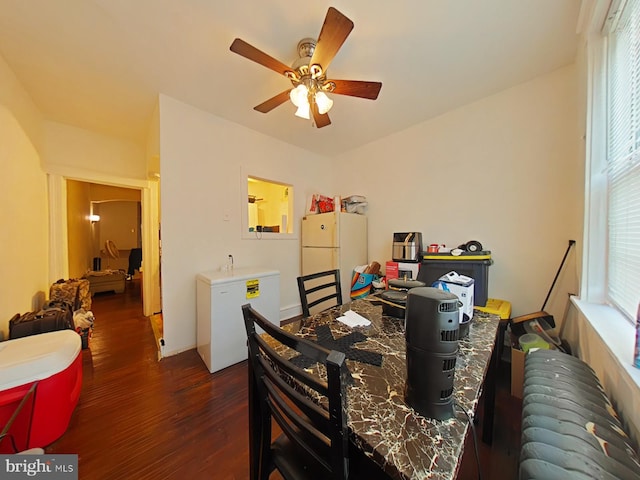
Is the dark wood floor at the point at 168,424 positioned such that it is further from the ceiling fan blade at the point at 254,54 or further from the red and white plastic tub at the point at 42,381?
the ceiling fan blade at the point at 254,54

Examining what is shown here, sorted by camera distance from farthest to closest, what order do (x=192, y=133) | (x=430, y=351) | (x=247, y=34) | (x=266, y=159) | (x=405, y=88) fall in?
(x=266, y=159) < (x=192, y=133) < (x=405, y=88) < (x=247, y=34) < (x=430, y=351)

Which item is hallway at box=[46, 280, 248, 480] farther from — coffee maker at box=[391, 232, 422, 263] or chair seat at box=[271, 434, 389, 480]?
coffee maker at box=[391, 232, 422, 263]

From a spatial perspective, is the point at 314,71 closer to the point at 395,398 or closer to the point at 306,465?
the point at 395,398

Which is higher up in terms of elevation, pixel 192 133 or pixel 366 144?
pixel 366 144

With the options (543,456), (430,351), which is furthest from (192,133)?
(543,456)

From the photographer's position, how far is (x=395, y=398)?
663mm

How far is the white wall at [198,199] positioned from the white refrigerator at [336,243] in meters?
0.55

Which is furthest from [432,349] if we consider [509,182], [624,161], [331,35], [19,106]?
[19,106]

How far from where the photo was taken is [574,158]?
5.95 ft

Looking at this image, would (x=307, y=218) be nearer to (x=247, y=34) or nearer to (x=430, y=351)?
(x=247, y=34)

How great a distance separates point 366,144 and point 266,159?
1532 millimetres

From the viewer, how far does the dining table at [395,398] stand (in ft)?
1.57

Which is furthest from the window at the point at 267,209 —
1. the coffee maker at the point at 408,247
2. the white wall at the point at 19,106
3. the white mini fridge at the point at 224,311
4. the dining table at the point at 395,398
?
the dining table at the point at 395,398

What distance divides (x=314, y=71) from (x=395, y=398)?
6.38ft
